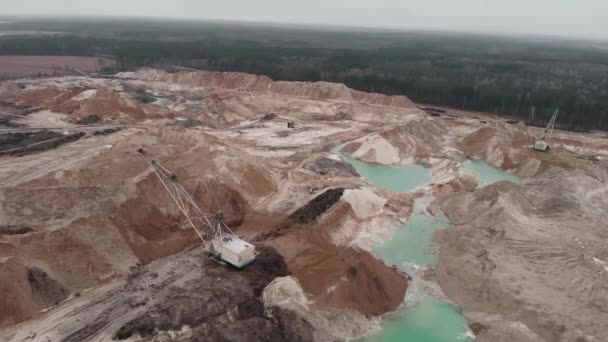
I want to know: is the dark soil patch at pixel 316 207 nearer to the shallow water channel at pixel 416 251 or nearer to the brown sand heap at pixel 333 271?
the brown sand heap at pixel 333 271

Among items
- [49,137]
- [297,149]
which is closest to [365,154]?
[297,149]

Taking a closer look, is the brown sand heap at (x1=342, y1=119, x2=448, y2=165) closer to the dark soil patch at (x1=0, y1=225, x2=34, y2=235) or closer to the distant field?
the dark soil patch at (x1=0, y1=225, x2=34, y2=235)

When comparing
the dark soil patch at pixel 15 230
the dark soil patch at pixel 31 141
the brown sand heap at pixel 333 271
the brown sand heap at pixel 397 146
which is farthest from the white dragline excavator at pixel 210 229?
the brown sand heap at pixel 397 146

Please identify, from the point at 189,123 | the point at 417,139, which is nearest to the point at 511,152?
the point at 417,139

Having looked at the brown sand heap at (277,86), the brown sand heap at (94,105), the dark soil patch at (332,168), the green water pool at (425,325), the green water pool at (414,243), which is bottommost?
the green water pool at (425,325)

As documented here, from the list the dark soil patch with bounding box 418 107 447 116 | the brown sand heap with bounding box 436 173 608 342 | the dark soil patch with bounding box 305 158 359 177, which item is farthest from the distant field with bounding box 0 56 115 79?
the brown sand heap with bounding box 436 173 608 342

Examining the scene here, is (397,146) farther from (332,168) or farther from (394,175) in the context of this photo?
(332,168)
